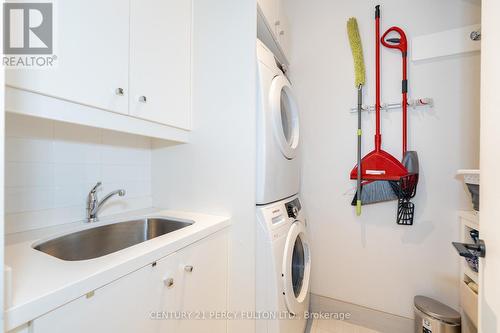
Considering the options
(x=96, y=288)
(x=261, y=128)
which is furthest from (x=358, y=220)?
(x=96, y=288)

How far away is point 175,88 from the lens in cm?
126

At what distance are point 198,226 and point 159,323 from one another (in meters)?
0.40

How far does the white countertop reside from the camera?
1.58ft

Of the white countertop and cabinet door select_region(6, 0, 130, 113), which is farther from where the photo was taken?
cabinet door select_region(6, 0, 130, 113)

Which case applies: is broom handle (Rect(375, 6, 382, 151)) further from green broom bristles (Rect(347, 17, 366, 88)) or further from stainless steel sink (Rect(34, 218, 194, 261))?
stainless steel sink (Rect(34, 218, 194, 261))

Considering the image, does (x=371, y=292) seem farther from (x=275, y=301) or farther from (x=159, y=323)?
(x=159, y=323)

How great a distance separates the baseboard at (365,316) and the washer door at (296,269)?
38 cm

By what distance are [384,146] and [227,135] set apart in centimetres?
118

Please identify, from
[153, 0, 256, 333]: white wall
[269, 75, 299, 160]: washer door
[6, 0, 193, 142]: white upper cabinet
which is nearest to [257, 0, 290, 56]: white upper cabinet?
[153, 0, 256, 333]: white wall

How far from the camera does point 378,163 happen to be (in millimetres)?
1595

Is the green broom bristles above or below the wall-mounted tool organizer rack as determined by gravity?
above

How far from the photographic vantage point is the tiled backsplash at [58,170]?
950mm

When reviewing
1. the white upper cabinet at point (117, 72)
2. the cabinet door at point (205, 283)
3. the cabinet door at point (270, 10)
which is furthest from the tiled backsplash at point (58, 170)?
the cabinet door at point (270, 10)

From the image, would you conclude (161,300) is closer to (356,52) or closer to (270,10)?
(270,10)
